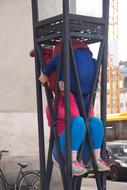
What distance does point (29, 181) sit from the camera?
25.7ft

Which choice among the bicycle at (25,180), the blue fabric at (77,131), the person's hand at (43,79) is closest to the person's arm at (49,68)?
the person's hand at (43,79)

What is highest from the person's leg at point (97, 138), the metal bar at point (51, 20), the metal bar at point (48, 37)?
the metal bar at point (51, 20)

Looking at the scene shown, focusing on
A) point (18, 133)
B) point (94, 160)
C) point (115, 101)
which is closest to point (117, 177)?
point (18, 133)

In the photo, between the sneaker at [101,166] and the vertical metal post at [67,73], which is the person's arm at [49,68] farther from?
the sneaker at [101,166]

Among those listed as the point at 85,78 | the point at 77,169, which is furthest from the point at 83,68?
the point at 77,169

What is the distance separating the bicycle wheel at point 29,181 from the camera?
7.76m

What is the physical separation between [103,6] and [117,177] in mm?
11225

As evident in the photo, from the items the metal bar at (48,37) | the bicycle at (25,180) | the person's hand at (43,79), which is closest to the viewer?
the metal bar at (48,37)

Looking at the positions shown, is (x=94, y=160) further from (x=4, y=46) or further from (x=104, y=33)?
(x=4, y=46)

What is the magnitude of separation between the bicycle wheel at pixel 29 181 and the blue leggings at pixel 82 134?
3880mm

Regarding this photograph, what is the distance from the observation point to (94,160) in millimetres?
4008

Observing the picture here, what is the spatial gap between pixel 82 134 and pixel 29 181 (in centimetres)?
425

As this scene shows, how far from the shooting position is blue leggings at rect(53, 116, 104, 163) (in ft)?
12.5

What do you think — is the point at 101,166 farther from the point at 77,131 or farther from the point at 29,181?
the point at 29,181
